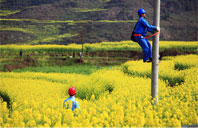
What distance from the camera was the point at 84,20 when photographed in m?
35.4

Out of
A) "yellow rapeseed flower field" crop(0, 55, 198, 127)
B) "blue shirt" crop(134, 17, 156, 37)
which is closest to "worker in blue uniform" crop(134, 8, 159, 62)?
"blue shirt" crop(134, 17, 156, 37)

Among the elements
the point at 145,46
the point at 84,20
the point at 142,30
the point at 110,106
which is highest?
the point at 84,20

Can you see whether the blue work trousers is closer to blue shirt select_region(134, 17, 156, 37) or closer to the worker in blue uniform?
the worker in blue uniform

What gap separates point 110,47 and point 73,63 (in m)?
5.42

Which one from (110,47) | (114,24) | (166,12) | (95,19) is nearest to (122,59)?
(110,47)

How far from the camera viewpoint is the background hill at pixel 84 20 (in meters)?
30.1

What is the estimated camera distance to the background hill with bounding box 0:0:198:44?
3009cm

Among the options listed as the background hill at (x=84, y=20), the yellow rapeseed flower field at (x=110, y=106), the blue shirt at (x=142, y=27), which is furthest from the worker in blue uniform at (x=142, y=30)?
the background hill at (x=84, y=20)

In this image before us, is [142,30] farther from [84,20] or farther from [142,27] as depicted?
[84,20]

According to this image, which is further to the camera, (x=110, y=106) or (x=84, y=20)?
(x=84, y=20)

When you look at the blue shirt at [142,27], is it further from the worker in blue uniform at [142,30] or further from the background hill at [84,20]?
the background hill at [84,20]

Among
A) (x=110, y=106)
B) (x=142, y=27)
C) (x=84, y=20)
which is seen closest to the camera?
(x=142, y=27)

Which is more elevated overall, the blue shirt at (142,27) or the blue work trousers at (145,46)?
the blue shirt at (142,27)

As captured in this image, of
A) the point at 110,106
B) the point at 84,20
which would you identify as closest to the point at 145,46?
the point at 110,106
